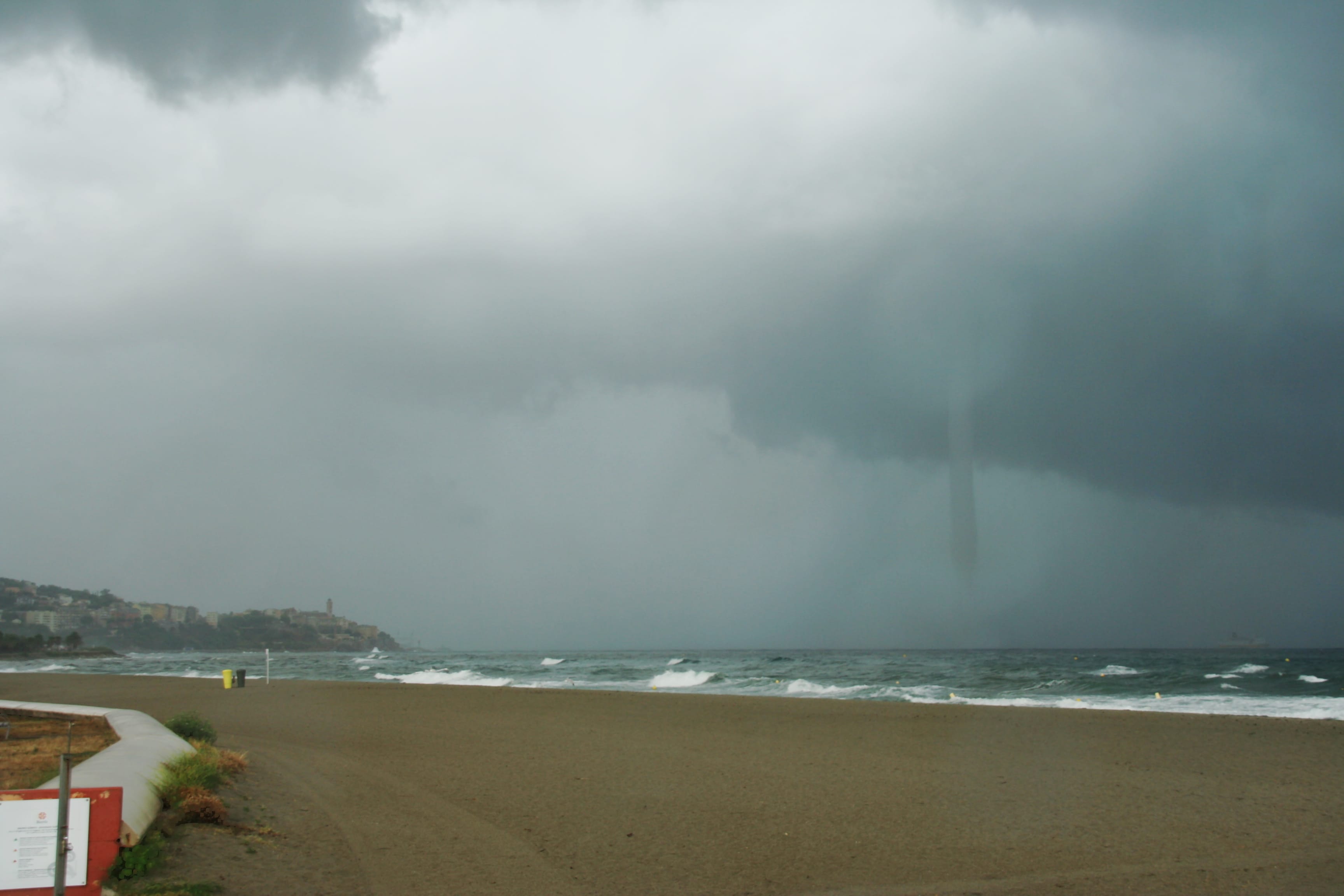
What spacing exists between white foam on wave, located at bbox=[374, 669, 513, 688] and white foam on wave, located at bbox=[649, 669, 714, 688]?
665 centimetres

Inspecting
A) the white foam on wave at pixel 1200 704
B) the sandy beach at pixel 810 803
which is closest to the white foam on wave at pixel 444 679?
the sandy beach at pixel 810 803

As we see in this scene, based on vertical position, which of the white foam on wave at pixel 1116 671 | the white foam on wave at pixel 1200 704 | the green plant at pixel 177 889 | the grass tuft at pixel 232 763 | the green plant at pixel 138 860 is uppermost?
the green plant at pixel 138 860

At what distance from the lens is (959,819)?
866cm

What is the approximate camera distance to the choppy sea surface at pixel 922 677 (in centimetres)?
2456

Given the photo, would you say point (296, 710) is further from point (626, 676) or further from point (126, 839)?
point (626, 676)

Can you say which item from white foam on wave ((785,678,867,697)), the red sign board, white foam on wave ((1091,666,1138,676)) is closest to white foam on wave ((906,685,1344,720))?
white foam on wave ((785,678,867,697))

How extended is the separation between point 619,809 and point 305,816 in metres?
3.22

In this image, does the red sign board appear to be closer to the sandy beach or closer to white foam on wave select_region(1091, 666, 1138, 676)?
the sandy beach

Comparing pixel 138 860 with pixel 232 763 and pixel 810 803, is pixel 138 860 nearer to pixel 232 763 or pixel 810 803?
pixel 232 763

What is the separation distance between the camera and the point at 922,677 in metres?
38.6

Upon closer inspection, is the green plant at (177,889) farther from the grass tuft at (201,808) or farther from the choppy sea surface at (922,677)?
the choppy sea surface at (922,677)

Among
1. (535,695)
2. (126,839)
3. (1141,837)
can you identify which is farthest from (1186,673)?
(126,839)

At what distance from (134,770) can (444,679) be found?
121 feet

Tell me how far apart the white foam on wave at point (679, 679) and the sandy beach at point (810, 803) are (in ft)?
61.1
